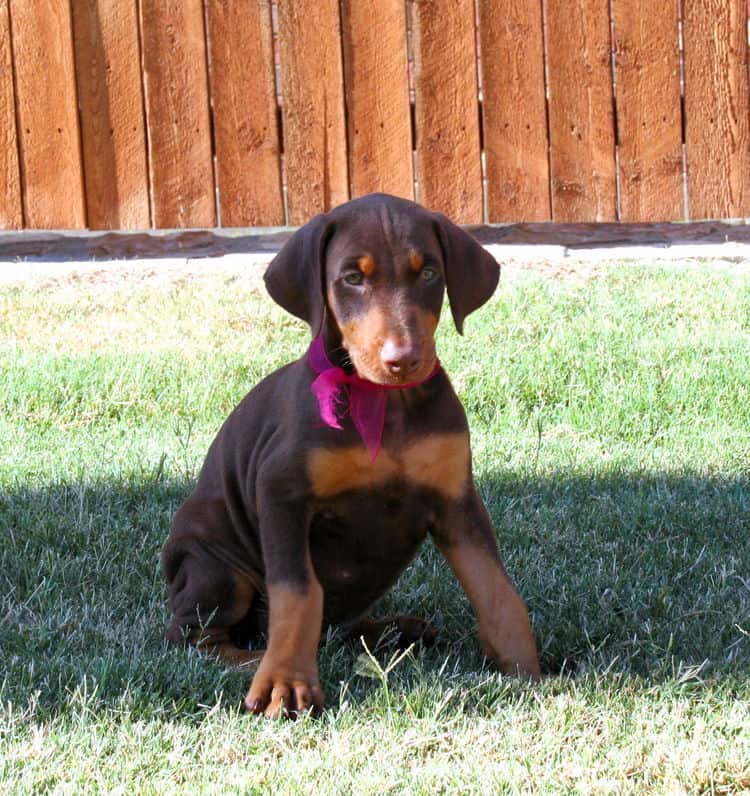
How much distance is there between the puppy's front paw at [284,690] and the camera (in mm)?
3131

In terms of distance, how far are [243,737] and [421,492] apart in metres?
0.84

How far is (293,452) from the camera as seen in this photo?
11.2ft

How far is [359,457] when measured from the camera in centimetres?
338

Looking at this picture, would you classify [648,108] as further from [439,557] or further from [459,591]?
[459,591]

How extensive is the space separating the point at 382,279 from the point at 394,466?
502mm

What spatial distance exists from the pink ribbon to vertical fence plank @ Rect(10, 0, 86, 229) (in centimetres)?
468

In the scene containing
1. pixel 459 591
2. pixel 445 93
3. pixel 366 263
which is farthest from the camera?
pixel 445 93

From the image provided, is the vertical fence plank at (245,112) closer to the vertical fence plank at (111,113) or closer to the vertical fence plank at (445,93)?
the vertical fence plank at (111,113)

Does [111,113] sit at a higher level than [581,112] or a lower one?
higher

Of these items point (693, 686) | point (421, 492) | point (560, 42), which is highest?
point (560, 42)

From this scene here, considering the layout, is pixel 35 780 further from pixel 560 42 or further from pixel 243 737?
pixel 560 42

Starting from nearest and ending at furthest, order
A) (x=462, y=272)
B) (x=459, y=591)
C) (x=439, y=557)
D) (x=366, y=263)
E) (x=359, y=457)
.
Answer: (x=366, y=263), (x=359, y=457), (x=462, y=272), (x=459, y=591), (x=439, y=557)

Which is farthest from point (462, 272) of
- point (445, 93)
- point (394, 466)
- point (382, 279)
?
point (445, 93)

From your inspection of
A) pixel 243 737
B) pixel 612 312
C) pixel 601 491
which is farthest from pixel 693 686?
pixel 612 312
